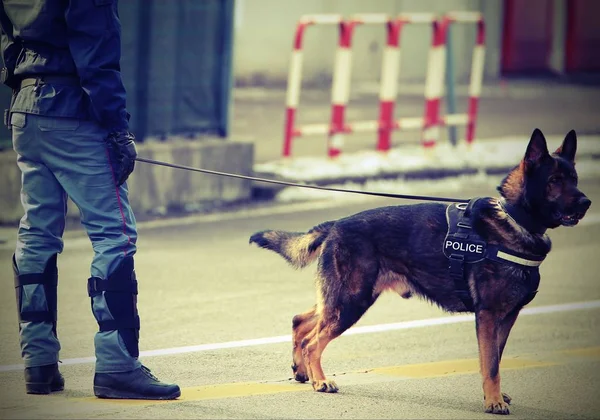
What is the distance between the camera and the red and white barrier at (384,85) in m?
12.8

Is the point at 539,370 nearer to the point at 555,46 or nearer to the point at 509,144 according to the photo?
the point at 509,144

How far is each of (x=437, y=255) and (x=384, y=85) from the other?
24.9 ft

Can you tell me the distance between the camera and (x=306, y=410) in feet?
19.1

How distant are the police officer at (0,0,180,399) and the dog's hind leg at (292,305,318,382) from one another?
65cm

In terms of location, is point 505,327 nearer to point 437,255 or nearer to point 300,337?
point 437,255

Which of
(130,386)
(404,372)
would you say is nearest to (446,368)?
(404,372)

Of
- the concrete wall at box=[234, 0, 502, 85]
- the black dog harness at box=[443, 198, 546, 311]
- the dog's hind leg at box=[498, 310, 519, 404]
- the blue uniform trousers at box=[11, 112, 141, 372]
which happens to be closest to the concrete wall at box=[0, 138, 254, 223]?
the blue uniform trousers at box=[11, 112, 141, 372]

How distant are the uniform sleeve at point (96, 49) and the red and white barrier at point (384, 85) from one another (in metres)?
7.04

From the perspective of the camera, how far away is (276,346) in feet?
23.3

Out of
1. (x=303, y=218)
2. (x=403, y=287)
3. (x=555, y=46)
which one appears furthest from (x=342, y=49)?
(x=555, y=46)

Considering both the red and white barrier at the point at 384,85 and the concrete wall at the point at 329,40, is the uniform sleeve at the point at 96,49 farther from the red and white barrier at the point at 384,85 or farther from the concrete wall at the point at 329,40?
the concrete wall at the point at 329,40

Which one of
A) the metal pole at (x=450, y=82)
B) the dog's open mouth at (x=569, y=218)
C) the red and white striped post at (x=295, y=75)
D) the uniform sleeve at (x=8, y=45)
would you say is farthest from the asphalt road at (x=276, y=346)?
the metal pole at (x=450, y=82)

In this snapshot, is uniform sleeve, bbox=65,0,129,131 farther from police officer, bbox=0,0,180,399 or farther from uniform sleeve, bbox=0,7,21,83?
uniform sleeve, bbox=0,7,21,83

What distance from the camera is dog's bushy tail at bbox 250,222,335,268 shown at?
6.21 meters
